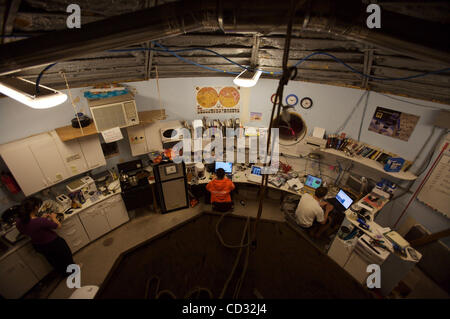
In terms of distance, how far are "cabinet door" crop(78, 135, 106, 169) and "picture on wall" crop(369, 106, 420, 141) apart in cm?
498

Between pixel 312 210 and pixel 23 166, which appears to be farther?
pixel 312 210

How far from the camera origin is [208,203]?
5.25 metres

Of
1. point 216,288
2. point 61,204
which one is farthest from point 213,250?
point 61,204

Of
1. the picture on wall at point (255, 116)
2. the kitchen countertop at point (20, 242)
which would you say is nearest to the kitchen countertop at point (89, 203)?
the kitchen countertop at point (20, 242)

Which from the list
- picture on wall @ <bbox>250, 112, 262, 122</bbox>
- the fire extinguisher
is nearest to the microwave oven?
the fire extinguisher

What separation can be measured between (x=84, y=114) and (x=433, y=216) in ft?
20.7

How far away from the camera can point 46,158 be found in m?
3.45

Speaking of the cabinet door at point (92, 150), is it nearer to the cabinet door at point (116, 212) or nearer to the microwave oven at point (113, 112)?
the microwave oven at point (113, 112)

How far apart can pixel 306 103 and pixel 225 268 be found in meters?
4.17

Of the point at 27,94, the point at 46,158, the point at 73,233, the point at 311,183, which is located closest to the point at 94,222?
the point at 73,233

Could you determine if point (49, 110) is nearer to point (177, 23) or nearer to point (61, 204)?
point (61, 204)

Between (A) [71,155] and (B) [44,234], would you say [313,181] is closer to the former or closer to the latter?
(A) [71,155]

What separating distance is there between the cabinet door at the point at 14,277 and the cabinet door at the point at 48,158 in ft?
4.03

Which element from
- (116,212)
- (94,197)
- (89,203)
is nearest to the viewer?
(89,203)
